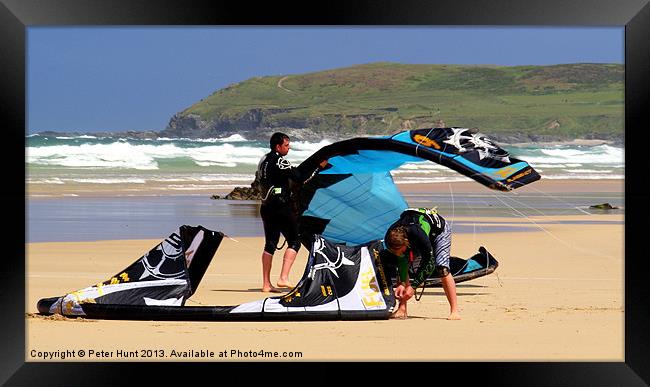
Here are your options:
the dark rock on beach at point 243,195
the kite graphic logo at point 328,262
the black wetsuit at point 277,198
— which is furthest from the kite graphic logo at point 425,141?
the dark rock on beach at point 243,195

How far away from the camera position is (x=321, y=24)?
660cm

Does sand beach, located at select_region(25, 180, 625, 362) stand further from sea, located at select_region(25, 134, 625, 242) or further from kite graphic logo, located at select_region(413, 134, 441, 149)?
sea, located at select_region(25, 134, 625, 242)

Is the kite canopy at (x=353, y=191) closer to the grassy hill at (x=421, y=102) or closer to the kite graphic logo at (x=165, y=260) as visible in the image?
the kite graphic logo at (x=165, y=260)

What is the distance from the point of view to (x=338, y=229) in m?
10.6

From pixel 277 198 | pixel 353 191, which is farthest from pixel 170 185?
pixel 277 198

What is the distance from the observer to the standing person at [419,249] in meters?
8.21

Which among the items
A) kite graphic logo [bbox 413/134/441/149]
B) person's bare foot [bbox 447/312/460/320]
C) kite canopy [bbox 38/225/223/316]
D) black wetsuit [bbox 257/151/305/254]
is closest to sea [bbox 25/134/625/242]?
kite canopy [bbox 38/225/223/316]

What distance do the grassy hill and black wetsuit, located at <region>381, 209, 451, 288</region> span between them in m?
43.0

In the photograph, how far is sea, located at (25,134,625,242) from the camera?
691 inches

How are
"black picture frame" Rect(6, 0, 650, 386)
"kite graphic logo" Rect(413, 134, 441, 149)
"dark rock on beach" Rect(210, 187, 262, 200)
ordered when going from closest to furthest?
"black picture frame" Rect(6, 0, 650, 386) → "kite graphic logo" Rect(413, 134, 441, 149) → "dark rock on beach" Rect(210, 187, 262, 200)

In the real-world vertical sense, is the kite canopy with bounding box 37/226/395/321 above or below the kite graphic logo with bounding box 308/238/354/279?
below

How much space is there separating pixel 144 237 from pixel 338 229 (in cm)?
593

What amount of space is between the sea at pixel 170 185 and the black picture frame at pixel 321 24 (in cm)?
231
